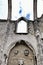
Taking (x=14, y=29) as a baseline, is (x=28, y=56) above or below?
below

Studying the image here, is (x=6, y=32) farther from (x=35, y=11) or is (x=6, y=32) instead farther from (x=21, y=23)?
(x=35, y=11)

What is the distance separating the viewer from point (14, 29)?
20.5ft

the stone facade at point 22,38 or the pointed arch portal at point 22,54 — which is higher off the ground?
the stone facade at point 22,38

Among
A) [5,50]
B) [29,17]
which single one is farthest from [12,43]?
[29,17]

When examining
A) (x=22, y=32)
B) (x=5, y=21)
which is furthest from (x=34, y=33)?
(x=5, y=21)

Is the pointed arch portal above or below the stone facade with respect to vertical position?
below

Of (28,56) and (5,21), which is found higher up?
(5,21)

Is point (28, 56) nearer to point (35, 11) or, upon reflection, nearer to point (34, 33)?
point (34, 33)

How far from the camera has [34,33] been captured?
6242mm

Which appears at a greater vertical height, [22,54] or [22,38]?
[22,38]

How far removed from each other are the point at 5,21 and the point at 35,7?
76 centimetres

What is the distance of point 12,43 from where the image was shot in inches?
242

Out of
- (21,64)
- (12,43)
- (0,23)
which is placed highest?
(0,23)

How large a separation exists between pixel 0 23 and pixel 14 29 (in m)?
0.34
